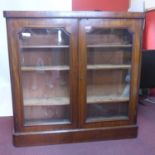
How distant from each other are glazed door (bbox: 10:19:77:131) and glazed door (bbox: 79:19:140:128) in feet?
0.38

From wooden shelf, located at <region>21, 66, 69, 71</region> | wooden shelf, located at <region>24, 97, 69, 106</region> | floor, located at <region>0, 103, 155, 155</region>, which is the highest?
wooden shelf, located at <region>21, 66, 69, 71</region>

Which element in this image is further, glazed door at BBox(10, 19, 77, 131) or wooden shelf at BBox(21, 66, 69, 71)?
wooden shelf at BBox(21, 66, 69, 71)

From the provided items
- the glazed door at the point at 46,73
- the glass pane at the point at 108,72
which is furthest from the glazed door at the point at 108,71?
the glazed door at the point at 46,73

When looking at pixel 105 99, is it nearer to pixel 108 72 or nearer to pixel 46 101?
pixel 108 72

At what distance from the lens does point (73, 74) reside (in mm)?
2246

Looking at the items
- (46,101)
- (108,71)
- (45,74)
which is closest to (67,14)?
(45,74)

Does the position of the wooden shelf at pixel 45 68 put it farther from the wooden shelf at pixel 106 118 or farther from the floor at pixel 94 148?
the floor at pixel 94 148

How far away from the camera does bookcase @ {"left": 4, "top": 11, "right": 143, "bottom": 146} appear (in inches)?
83.6

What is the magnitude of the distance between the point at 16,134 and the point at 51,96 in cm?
54

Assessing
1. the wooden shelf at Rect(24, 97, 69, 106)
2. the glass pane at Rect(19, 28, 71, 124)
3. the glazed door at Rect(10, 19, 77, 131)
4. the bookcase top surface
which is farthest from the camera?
the wooden shelf at Rect(24, 97, 69, 106)

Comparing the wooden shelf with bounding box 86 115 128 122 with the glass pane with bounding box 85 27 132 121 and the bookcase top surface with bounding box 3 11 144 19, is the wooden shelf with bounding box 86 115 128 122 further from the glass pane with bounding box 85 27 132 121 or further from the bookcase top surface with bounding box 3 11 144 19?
the bookcase top surface with bounding box 3 11 144 19

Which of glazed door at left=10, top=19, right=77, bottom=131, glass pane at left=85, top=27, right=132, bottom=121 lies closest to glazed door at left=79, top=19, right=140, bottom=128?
glass pane at left=85, top=27, right=132, bottom=121

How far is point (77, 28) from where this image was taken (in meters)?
2.13

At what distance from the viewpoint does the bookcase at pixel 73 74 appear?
2.12 m
